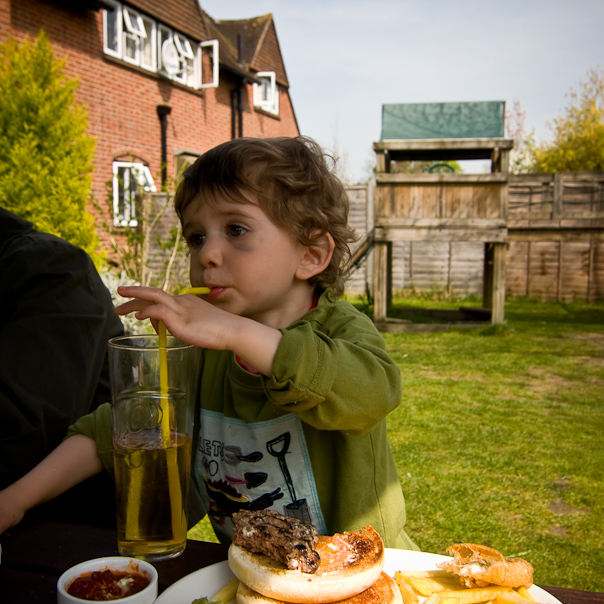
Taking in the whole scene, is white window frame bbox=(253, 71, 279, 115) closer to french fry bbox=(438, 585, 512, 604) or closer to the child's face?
the child's face

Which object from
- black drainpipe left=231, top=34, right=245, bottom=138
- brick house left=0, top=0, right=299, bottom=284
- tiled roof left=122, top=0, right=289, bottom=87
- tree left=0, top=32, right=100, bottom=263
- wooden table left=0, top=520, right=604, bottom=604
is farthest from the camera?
black drainpipe left=231, top=34, right=245, bottom=138

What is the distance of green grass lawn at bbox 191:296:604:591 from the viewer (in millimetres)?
3154

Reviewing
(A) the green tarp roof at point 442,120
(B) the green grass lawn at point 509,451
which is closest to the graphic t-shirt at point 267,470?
(B) the green grass lawn at point 509,451

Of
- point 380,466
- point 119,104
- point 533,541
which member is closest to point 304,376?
point 380,466

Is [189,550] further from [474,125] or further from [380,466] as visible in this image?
[474,125]

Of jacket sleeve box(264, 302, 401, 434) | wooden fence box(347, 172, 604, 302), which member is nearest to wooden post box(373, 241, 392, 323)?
wooden fence box(347, 172, 604, 302)

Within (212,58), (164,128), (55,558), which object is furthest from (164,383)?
(212,58)

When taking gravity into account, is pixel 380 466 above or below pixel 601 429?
above

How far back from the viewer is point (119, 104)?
1343 centimetres

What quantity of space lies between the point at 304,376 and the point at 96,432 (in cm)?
67

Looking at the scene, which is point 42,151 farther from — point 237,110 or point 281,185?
point 237,110

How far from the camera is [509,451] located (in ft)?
14.3

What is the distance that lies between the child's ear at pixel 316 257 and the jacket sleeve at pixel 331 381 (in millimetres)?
406

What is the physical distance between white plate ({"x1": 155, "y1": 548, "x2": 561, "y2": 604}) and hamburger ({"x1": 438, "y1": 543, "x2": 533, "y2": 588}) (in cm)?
4
